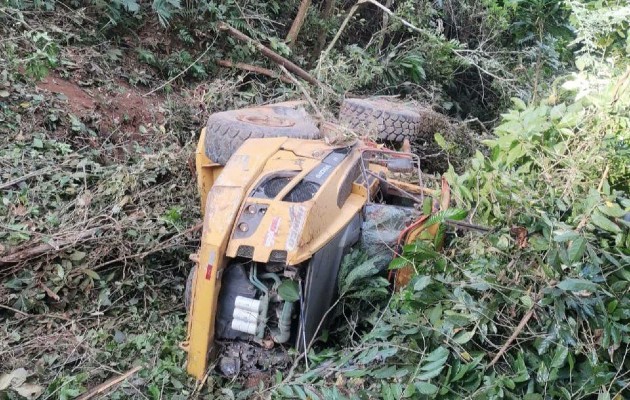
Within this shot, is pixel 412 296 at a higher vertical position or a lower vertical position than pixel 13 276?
higher

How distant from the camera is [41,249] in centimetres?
349

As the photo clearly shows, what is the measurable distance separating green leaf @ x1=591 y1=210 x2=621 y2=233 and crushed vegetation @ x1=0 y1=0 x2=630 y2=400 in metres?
0.01

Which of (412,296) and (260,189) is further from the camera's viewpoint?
(260,189)

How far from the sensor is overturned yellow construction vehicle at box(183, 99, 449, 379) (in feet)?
9.04

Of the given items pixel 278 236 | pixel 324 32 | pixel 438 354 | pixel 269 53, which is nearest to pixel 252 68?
pixel 269 53

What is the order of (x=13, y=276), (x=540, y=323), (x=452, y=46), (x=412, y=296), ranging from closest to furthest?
(x=540, y=323) < (x=412, y=296) < (x=13, y=276) < (x=452, y=46)

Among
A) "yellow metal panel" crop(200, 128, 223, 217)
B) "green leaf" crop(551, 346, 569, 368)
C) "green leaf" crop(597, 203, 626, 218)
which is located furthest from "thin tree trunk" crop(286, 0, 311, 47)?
"green leaf" crop(551, 346, 569, 368)

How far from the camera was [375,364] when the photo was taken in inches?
106

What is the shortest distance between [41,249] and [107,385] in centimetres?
104

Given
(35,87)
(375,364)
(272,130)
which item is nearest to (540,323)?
(375,364)

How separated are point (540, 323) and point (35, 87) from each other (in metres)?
4.33

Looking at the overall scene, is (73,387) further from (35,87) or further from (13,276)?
(35,87)

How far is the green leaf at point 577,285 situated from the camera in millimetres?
2170

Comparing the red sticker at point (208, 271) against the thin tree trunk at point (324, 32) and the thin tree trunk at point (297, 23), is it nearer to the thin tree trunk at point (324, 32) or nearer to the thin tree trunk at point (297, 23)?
the thin tree trunk at point (297, 23)
